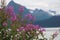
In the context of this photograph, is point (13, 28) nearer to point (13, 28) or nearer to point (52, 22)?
point (13, 28)

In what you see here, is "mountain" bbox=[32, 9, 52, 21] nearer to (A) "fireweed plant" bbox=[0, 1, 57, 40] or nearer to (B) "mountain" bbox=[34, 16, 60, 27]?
(B) "mountain" bbox=[34, 16, 60, 27]

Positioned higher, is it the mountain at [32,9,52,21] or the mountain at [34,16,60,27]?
the mountain at [32,9,52,21]

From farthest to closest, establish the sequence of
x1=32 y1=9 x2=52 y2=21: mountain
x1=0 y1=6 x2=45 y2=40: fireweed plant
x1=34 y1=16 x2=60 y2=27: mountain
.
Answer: x1=34 y1=16 x2=60 y2=27: mountain
x1=32 y1=9 x2=52 y2=21: mountain
x1=0 y1=6 x2=45 y2=40: fireweed plant

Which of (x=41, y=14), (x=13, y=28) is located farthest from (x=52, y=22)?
(x=13, y=28)

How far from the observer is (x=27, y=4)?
3648 mm

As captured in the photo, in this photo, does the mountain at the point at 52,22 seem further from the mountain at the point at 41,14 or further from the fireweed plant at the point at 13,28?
the fireweed plant at the point at 13,28

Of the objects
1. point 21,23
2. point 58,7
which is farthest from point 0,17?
point 58,7

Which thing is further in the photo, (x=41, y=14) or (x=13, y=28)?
(x=41, y=14)

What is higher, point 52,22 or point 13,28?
point 13,28

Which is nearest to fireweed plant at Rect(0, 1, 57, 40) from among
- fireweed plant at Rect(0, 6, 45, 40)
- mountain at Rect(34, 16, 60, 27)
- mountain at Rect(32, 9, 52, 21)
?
fireweed plant at Rect(0, 6, 45, 40)

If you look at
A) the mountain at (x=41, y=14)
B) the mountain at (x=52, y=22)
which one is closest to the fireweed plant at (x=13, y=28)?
the mountain at (x=41, y=14)

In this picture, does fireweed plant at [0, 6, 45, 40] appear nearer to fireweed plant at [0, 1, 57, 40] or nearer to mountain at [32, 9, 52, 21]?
fireweed plant at [0, 1, 57, 40]

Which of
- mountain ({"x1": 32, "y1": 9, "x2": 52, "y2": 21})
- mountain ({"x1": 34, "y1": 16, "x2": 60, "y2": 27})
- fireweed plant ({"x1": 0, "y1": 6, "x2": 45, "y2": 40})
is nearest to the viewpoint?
fireweed plant ({"x1": 0, "y1": 6, "x2": 45, "y2": 40})

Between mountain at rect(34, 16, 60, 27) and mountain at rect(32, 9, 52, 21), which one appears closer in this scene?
mountain at rect(32, 9, 52, 21)
